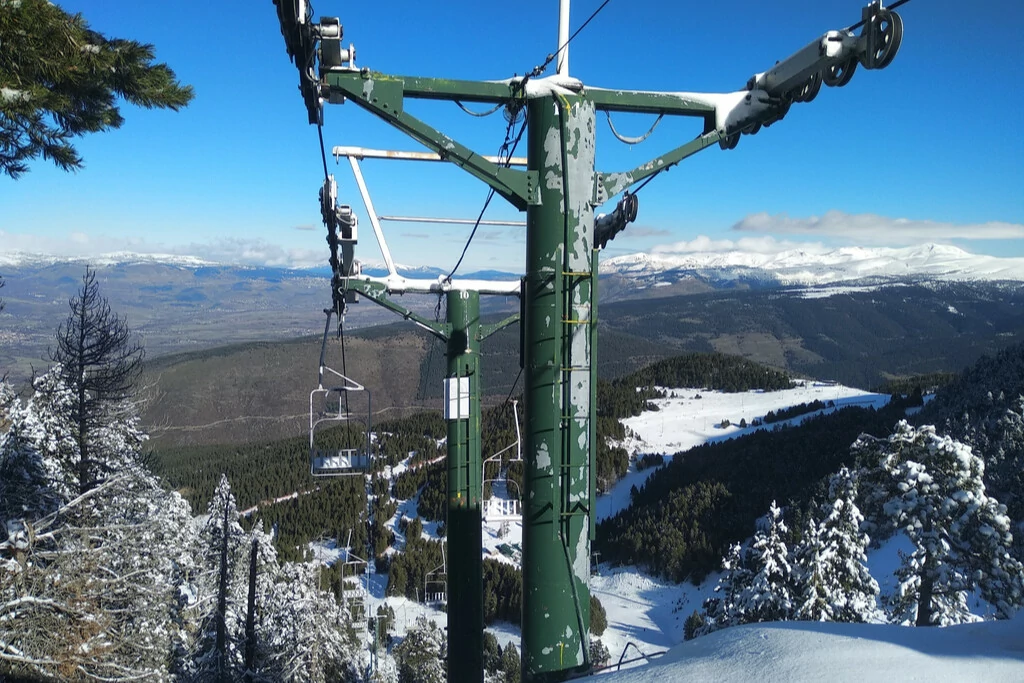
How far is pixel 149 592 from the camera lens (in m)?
9.47

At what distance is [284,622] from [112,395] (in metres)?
8.45

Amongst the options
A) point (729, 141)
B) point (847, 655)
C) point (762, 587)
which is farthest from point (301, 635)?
point (847, 655)

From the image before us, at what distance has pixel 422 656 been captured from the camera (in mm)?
20984

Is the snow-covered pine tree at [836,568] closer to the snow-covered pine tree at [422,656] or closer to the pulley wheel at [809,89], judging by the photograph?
the snow-covered pine tree at [422,656]

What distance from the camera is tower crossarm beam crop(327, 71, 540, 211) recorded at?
4.39 meters

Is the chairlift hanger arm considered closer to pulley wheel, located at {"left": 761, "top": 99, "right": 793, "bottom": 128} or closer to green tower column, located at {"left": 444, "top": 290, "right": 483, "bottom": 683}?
green tower column, located at {"left": 444, "top": 290, "right": 483, "bottom": 683}

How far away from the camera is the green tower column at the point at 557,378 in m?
4.40

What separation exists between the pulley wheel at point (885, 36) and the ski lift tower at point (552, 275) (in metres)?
0.53

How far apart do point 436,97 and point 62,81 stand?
3.02 m

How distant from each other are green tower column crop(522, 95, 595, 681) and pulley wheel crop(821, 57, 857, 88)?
1.45 m

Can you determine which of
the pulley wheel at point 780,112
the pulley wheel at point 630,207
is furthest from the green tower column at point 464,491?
the pulley wheel at point 780,112

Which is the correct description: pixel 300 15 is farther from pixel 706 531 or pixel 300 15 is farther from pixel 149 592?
pixel 706 531

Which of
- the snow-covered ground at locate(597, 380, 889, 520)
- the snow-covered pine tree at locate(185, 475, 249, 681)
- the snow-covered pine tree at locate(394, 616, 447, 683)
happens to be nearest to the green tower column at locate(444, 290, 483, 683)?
the snow-covered pine tree at locate(185, 475, 249, 681)

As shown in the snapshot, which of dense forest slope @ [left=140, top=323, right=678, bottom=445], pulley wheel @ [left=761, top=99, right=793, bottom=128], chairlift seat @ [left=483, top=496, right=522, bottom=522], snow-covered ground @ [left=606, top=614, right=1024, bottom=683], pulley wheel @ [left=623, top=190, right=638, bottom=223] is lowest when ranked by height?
dense forest slope @ [left=140, top=323, right=678, bottom=445]
